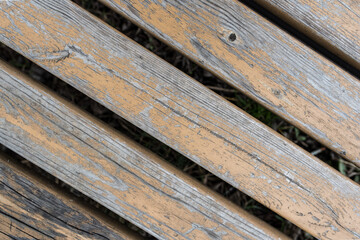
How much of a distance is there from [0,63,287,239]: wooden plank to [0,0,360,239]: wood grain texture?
46 millimetres

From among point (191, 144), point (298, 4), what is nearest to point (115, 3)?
point (191, 144)

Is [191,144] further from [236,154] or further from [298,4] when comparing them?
[298,4]

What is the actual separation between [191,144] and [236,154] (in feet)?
0.70

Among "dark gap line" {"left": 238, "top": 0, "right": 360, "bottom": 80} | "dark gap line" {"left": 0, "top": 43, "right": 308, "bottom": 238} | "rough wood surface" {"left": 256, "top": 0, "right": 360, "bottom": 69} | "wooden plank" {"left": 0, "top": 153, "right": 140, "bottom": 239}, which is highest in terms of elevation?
"rough wood surface" {"left": 256, "top": 0, "right": 360, "bottom": 69}

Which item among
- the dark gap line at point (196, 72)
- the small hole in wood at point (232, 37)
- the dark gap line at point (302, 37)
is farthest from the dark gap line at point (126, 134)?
the dark gap line at point (302, 37)

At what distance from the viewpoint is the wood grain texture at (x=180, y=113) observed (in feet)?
4.38

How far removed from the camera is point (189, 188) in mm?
1403

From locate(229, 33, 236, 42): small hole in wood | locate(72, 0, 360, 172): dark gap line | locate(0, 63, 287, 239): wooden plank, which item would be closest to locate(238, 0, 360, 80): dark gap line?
locate(229, 33, 236, 42): small hole in wood

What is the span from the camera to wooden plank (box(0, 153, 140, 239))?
1.43 meters

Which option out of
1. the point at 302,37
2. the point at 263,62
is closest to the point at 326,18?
the point at 302,37

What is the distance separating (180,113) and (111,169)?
41 centimetres

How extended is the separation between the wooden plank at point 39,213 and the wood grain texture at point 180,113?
0.69 feet

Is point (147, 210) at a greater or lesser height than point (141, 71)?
lesser

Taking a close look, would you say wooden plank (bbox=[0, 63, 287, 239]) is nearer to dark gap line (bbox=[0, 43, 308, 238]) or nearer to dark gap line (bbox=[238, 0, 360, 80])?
dark gap line (bbox=[0, 43, 308, 238])
